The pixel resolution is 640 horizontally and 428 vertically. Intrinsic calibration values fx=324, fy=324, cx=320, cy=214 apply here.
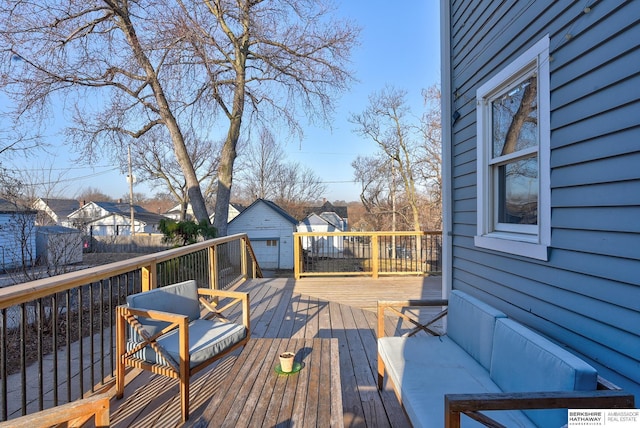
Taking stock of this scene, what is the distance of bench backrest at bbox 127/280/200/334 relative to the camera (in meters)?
2.20

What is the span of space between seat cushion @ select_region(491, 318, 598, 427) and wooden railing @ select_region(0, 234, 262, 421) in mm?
2249

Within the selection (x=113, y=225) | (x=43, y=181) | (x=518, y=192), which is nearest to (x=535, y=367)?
(x=518, y=192)

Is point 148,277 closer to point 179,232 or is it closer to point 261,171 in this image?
point 179,232

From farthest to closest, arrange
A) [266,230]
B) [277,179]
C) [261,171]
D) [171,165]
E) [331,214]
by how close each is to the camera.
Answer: [331,214]
[277,179]
[261,171]
[171,165]
[266,230]

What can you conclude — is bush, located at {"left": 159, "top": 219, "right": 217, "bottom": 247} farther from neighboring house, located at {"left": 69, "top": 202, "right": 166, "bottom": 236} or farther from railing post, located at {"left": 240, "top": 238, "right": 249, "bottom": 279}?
neighboring house, located at {"left": 69, "top": 202, "right": 166, "bottom": 236}

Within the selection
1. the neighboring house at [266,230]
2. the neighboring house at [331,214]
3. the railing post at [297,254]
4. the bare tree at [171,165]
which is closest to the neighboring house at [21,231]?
the railing post at [297,254]

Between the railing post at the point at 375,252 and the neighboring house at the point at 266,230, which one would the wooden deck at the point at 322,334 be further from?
the neighboring house at the point at 266,230

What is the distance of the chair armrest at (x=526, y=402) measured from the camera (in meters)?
1.10

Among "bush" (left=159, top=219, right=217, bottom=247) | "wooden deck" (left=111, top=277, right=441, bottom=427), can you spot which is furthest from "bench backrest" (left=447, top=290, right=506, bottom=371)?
"bush" (left=159, top=219, right=217, bottom=247)

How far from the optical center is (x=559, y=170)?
5.90 ft

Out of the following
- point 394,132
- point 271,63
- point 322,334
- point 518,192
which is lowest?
point 322,334

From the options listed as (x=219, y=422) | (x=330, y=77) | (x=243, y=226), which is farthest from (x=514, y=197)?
(x=243, y=226)

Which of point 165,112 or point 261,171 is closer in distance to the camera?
point 165,112

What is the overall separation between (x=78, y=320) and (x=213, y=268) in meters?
2.19
